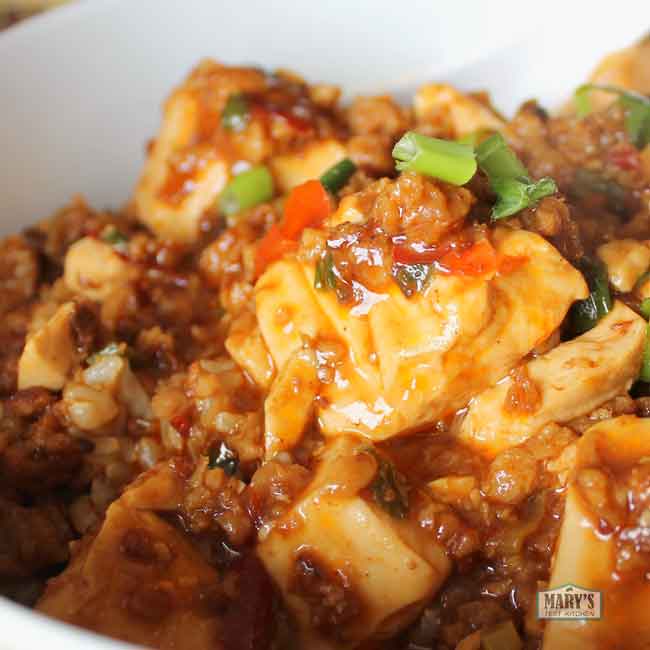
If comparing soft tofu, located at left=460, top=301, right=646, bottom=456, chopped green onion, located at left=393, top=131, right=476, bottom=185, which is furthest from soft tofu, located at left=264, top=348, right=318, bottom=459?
chopped green onion, located at left=393, top=131, right=476, bottom=185

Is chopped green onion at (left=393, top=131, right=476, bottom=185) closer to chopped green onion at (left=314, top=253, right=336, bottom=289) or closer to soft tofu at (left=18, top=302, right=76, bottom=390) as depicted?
chopped green onion at (left=314, top=253, right=336, bottom=289)

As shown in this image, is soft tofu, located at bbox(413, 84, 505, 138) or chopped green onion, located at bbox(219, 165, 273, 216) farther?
soft tofu, located at bbox(413, 84, 505, 138)

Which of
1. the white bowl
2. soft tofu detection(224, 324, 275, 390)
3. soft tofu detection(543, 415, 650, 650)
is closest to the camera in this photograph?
soft tofu detection(543, 415, 650, 650)

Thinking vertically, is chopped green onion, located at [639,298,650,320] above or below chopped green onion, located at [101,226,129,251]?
below

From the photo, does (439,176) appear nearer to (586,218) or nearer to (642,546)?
(586,218)

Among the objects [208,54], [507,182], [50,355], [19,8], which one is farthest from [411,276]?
[19,8]

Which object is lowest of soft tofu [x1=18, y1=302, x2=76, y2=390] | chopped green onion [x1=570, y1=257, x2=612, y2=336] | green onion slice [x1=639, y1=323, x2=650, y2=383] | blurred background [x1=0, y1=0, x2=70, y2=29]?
green onion slice [x1=639, y1=323, x2=650, y2=383]

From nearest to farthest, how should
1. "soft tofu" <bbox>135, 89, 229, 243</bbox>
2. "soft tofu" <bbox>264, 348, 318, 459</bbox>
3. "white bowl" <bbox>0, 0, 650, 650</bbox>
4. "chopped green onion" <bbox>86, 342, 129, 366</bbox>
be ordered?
"soft tofu" <bbox>264, 348, 318, 459</bbox> < "chopped green onion" <bbox>86, 342, 129, 366</bbox> < "soft tofu" <bbox>135, 89, 229, 243</bbox> < "white bowl" <bbox>0, 0, 650, 650</bbox>
